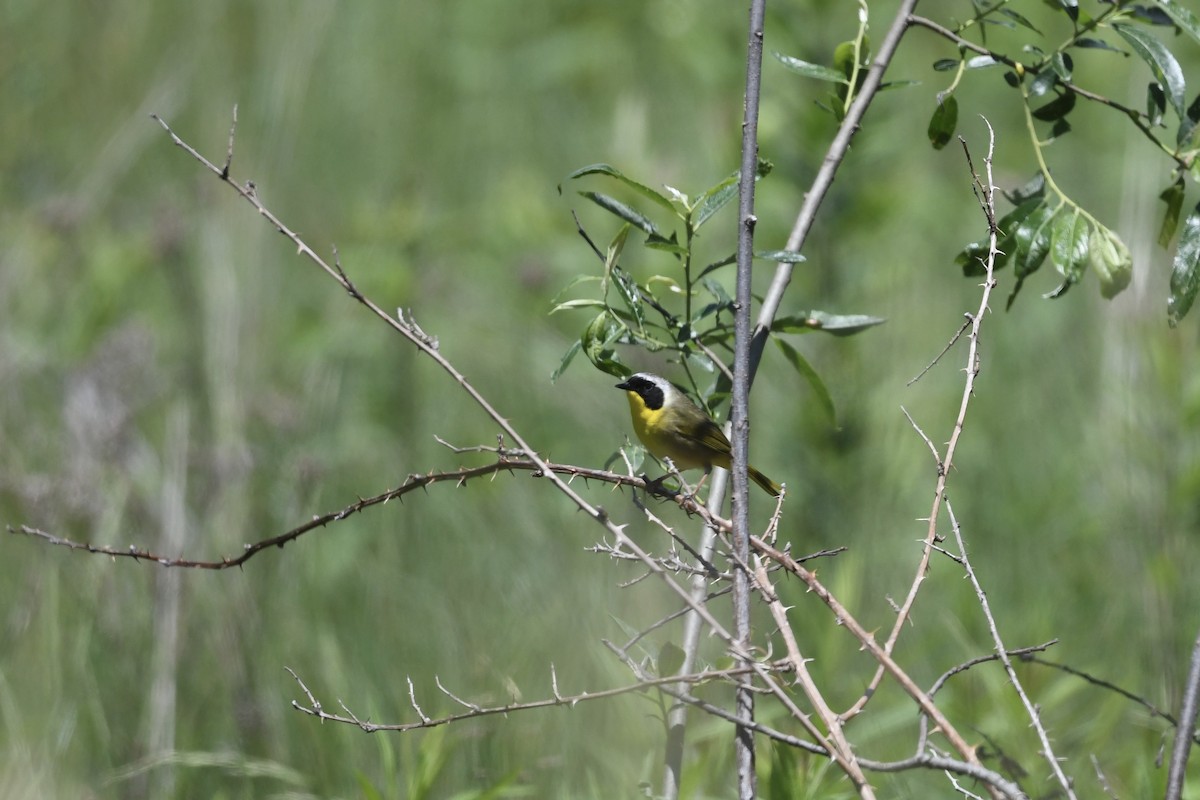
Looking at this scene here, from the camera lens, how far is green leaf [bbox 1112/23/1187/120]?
1.79 m

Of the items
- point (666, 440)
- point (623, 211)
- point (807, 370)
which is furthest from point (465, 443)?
point (623, 211)

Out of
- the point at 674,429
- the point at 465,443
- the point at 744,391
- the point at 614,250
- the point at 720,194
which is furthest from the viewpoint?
the point at 465,443

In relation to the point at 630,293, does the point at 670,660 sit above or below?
below

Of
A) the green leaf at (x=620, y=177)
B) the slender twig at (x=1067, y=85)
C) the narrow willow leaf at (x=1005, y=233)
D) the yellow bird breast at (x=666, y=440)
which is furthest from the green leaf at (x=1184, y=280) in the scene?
the yellow bird breast at (x=666, y=440)

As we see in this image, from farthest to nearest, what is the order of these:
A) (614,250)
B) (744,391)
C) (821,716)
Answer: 1. (614,250)
2. (744,391)
3. (821,716)

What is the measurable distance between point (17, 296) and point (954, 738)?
13.8 ft

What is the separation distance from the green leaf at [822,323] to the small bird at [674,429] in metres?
1.05

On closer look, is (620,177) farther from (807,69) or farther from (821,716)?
(821,716)

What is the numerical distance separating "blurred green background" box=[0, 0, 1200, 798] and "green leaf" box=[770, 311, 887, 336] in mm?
531

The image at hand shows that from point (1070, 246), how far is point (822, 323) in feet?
1.19

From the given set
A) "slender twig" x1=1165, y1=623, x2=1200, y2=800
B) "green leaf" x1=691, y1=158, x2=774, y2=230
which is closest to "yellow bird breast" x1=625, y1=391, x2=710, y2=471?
"green leaf" x1=691, y1=158, x2=774, y2=230

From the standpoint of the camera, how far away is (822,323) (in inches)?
76.9

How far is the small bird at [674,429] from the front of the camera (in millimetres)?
3068

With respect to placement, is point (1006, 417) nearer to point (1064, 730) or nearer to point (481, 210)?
point (1064, 730)
